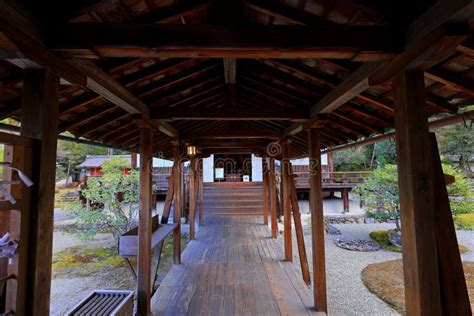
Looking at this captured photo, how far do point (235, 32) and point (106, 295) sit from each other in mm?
2828

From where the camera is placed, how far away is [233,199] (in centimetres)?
1065

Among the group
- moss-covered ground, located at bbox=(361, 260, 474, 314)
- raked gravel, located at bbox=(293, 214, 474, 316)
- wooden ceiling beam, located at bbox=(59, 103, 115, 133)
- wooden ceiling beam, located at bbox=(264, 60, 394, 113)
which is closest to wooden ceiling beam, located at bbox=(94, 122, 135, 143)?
wooden ceiling beam, located at bbox=(59, 103, 115, 133)

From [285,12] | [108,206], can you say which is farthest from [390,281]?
[108,206]

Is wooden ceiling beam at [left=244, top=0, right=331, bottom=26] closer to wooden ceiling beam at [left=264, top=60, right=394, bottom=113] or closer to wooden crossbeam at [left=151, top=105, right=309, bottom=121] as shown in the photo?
wooden ceiling beam at [left=264, top=60, right=394, bottom=113]

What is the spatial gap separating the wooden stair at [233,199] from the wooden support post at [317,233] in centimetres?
710

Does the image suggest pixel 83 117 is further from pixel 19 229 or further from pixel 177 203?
pixel 177 203

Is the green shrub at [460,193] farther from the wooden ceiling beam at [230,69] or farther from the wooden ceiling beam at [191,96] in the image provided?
the wooden ceiling beam at [230,69]

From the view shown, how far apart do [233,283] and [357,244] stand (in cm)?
542

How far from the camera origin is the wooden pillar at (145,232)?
A: 8.61 ft

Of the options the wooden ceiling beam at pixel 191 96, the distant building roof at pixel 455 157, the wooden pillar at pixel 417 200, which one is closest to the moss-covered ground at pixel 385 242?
the wooden pillar at pixel 417 200

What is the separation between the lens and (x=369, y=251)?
22.3ft

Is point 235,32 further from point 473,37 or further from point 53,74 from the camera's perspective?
point 473,37

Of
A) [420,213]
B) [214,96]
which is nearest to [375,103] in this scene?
[420,213]

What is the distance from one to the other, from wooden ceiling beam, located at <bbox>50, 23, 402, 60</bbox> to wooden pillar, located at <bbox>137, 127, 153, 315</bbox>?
151 cm
